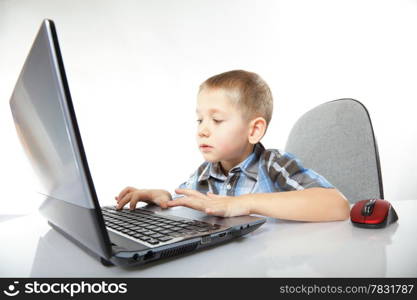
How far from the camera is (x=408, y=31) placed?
2.10m

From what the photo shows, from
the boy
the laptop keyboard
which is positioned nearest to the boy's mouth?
the boy

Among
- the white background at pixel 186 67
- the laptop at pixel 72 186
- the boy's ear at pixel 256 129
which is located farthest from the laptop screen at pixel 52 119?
the white background at pixel 186 67

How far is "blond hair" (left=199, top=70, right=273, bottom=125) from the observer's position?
95cm

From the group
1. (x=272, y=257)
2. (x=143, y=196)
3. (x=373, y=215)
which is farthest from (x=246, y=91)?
(x=272, y=257)

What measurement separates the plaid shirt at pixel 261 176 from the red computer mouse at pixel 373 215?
15 centimetres

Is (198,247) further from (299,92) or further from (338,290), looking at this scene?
(299,92)

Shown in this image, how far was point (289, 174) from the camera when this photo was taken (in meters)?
0.78

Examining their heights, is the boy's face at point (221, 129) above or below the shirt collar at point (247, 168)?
above

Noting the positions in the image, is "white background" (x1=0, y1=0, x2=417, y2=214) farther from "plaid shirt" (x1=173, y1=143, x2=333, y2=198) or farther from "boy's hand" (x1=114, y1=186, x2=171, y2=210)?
"boy's hand" (x1=114, y1=186, x2=171, y2=210)

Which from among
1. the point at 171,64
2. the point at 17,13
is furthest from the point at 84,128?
the point at 17,13

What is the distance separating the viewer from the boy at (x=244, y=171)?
57cm

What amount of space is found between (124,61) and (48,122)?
219 cm

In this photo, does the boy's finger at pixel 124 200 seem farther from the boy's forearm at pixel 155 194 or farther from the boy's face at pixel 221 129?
the boy's face at pixel 221 129

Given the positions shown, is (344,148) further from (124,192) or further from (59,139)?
(59,139)
